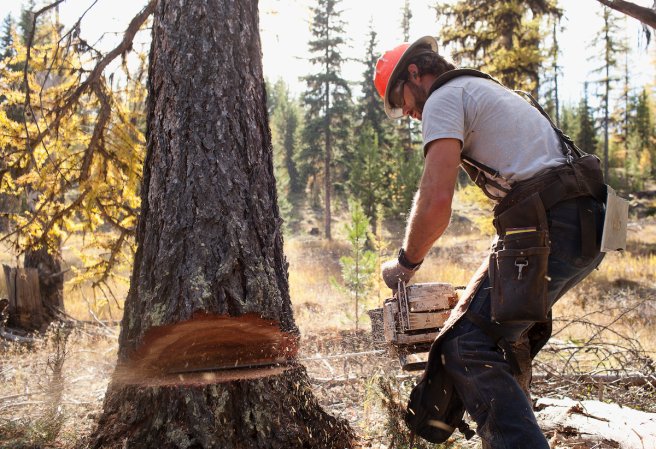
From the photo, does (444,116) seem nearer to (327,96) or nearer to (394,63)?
(394,63)

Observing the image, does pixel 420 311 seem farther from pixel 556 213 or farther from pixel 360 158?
pixel 360 158

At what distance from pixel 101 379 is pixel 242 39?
10.8 feet

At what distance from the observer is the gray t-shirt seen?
2170 millimetres


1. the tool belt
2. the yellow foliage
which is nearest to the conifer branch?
the tool belt

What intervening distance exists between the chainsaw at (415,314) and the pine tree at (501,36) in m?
11.4

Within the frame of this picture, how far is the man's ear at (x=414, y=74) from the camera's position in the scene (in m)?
2.50

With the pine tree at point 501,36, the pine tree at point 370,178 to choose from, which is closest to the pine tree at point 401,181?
the pine tree at point 370,178

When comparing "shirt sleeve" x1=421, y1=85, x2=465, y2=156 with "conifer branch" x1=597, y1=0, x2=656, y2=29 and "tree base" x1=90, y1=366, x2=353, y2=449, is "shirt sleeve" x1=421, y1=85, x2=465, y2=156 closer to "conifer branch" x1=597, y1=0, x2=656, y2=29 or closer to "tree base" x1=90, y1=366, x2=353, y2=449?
"tree base" x1=90, y1=366, x2=353, y2=449

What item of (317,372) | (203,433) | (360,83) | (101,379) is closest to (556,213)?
(203,433)

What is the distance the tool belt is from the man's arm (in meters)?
0.28

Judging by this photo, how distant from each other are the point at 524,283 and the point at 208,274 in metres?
1.43

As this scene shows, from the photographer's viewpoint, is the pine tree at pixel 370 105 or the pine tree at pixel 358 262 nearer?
the pine tree at pixel 358 262

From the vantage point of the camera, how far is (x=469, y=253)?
19.0 m

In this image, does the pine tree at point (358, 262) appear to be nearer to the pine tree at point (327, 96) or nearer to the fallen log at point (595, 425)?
the fallen log at point (595, 425)
